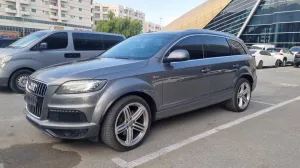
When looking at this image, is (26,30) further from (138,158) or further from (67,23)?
(138,158)

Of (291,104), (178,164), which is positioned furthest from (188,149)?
(291,104)

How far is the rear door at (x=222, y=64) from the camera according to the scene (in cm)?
452

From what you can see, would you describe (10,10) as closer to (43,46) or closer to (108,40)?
(108,40)

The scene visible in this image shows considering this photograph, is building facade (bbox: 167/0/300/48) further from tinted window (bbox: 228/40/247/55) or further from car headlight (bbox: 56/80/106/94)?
car headlight (bbox: 56/80/106/94)

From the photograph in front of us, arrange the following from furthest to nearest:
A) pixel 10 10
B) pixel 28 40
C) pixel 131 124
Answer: pixel 10 10, pixel 28 40, pixel 131 124

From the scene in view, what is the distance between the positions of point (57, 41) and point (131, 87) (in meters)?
4.99

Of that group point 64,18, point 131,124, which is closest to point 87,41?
point 131,124

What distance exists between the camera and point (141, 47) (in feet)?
13.5

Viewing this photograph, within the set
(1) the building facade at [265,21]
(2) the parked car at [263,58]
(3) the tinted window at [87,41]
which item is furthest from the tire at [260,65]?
(1) the building facade at [265,21]

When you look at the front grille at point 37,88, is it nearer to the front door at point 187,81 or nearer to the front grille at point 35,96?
the front grille at point 35,96

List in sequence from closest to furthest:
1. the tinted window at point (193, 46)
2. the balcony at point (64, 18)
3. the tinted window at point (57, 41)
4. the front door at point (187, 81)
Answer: the front door at point (187, 81) < the tinted window at point (193, 46) < the tinted window at point (57, 41) < the balcony at point (64, 18)

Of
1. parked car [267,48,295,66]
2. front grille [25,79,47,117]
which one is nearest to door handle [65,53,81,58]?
front grille [25,79,47,117]

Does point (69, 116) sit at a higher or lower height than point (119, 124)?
higher

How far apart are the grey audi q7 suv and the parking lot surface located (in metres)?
0.31
